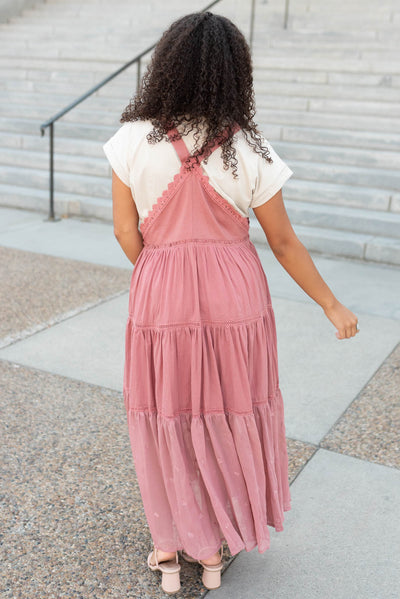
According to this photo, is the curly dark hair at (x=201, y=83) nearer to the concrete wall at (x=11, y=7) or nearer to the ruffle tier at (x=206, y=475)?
the ruffle tier at (x=206, y=475)

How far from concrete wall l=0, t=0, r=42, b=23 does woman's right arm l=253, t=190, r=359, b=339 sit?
514 inches

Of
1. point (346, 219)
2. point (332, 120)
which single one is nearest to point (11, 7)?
point (332, 120)

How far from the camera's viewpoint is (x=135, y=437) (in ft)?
7.64

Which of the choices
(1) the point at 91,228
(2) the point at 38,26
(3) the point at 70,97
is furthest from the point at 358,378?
(2) the point at 38,26

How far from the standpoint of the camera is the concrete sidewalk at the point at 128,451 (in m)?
2.50

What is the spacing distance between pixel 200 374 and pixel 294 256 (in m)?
0.48

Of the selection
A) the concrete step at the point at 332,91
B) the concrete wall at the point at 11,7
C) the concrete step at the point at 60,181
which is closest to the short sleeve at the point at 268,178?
the concrete step at the point at 60,181

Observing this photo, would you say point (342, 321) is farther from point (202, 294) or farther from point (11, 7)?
point (11, 7)

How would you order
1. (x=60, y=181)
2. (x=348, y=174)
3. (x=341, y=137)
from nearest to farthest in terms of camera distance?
(x=348, y=174) → (x=341, y=137) → (x=60, y=181)

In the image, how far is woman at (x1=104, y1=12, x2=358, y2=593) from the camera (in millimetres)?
2033

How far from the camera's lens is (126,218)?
2232 millimetres

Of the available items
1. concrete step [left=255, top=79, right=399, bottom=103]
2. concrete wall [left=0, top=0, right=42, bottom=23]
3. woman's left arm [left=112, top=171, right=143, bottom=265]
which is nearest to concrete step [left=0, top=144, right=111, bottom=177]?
concrete step [left=255, top=79, right=399, bottom=103]

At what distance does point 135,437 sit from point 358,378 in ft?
7.18

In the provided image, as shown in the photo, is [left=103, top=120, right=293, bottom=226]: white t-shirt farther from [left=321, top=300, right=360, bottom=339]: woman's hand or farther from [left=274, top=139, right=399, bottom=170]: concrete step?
[left=274, top=139, right=399, bottom=170]: concrete step
